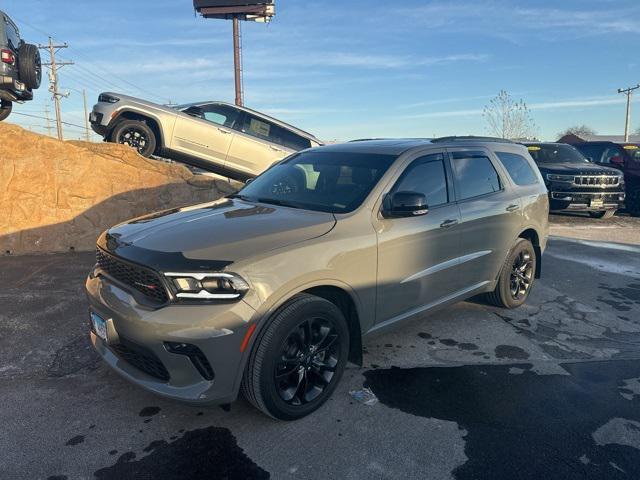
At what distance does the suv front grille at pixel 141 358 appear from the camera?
2.62 m

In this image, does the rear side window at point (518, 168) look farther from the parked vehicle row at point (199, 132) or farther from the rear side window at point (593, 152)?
the rear side window at point (593, 152)

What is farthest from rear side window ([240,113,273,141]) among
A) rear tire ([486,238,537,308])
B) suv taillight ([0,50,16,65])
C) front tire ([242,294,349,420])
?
front tire ([242,294,349,420])

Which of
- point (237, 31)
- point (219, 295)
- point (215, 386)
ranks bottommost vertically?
point (215, 386)

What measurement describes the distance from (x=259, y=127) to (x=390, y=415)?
7.42 meters

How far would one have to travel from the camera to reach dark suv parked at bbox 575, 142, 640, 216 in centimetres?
1261

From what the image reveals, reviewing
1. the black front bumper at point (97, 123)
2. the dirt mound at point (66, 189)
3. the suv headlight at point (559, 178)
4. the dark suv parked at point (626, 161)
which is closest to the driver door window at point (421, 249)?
the dirt mound at point (66, 189)

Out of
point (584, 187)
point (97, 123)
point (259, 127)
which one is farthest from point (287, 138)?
point (584, 187)

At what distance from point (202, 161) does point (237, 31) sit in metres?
12.6

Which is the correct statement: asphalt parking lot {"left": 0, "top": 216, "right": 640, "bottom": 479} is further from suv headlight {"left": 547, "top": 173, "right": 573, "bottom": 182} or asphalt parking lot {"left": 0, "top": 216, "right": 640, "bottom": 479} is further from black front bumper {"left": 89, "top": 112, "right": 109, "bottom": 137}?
suv headlight {"left": 547, "top": 173, "right": 573, "bottom": 182}

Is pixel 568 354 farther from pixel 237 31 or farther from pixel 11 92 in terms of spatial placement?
pixel 237 31

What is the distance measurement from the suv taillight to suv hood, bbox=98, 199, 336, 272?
6730 millimetres

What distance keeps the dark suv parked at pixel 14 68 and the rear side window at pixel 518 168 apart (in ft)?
26.7

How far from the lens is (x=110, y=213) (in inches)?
302

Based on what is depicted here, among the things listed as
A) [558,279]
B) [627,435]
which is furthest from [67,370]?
[558,279]
